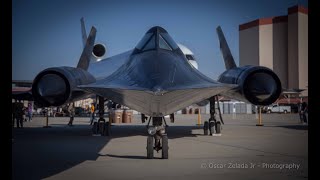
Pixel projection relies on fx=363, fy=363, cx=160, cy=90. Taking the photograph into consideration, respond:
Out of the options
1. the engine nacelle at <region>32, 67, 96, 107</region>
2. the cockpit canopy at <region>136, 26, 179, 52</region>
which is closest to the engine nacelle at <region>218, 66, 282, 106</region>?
the cockpit canopy at <region>136, 26, 179, 52</region>

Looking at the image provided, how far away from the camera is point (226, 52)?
1369cm

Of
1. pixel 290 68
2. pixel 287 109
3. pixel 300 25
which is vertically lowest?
pixel 287 109

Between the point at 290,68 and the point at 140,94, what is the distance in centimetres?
3082

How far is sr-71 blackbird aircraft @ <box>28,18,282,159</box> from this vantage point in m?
6.87

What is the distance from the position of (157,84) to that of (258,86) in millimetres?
5109

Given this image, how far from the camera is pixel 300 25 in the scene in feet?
94.3

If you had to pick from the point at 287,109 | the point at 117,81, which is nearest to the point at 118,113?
the point at 117,81

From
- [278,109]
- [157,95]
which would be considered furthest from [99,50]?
[278,109]

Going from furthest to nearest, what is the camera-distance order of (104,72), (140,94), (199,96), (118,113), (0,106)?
(118,113)
(104,72)
(199,96)
(140,94)
(0,106)

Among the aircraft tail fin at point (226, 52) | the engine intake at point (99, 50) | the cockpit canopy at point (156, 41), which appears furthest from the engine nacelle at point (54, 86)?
the engine intake at point (99, 50)

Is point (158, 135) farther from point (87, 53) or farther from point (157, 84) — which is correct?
point (87, 53)

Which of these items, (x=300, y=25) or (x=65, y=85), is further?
(x=300, y=25)

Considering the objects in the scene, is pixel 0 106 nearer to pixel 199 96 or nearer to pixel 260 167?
pixel 199 96
